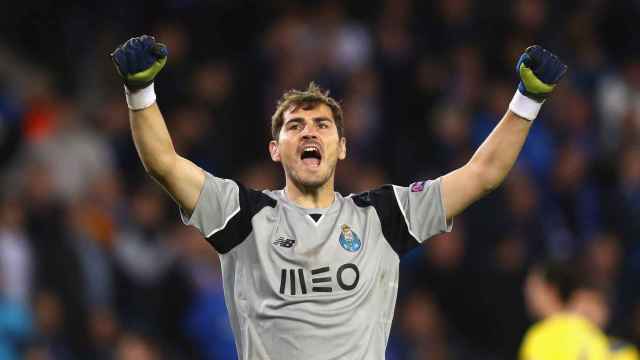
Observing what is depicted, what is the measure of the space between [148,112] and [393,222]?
0.97m

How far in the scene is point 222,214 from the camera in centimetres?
472

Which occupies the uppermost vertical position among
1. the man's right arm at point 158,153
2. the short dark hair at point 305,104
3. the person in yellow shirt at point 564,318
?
the short dark hair at point 305,104

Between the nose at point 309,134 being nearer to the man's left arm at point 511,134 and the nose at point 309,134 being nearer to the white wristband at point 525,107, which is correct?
the man's left arm at point 511,134

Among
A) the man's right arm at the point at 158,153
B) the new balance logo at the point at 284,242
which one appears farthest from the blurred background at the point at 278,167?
the man's right arm at the point at 158,153

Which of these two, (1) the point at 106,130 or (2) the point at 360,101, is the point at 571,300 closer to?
(2) the point at 360,101

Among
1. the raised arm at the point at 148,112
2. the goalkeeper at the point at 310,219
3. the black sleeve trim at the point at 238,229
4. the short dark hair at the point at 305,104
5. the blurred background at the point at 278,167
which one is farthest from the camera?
the blurred background at the point at 278,167

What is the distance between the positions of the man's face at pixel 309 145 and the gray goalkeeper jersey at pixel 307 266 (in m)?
0.11

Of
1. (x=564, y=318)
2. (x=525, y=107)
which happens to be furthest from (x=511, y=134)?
(x=564, y=318)

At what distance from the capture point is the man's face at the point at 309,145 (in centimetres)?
493

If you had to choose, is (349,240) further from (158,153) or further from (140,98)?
(140,98)

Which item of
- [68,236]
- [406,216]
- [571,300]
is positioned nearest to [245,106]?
[68,236]

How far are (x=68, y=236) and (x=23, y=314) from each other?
59cm

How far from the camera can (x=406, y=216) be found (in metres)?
4.93

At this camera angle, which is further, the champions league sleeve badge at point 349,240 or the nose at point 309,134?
the nose at point 309,134
